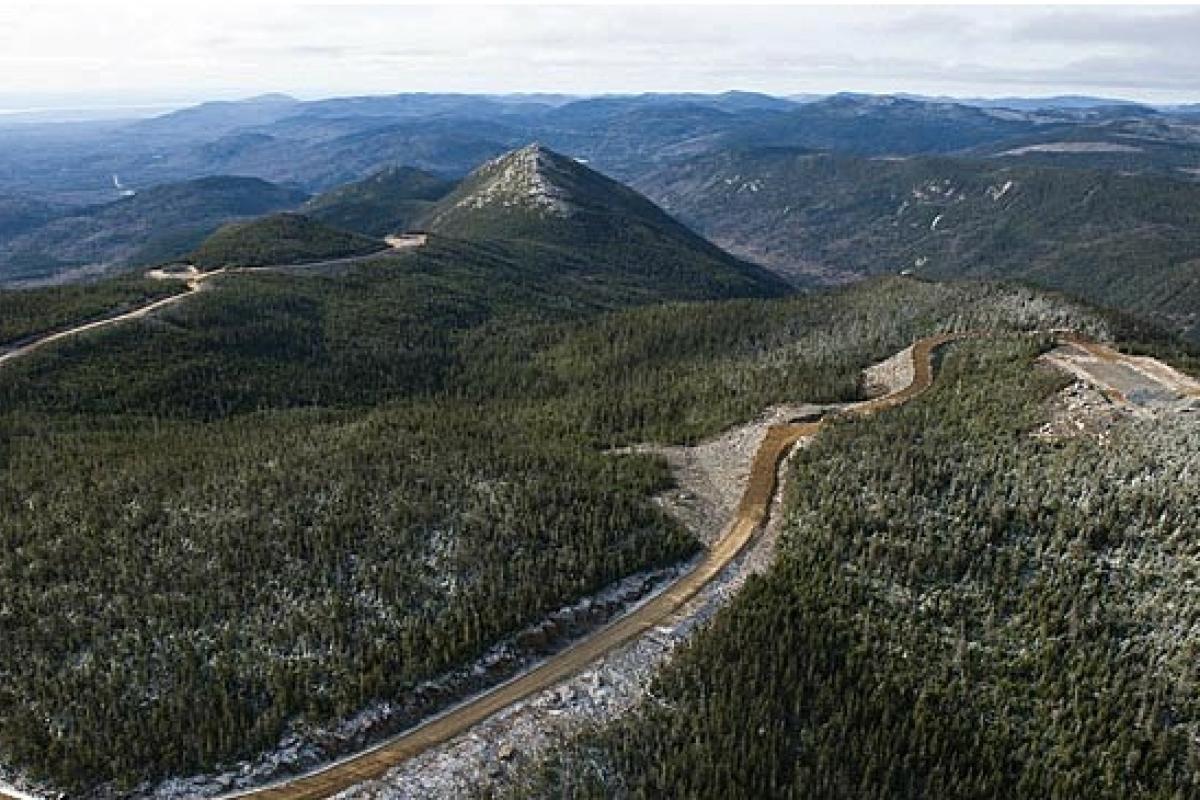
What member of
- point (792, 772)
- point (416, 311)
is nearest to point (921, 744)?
point (792, 772)

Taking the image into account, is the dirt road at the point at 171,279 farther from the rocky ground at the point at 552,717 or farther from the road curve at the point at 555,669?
the rocky ground at the point at 552,717

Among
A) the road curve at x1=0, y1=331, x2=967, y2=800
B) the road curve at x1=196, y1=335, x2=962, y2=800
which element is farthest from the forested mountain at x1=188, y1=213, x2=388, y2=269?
the road curve at x1=196, y1=335, x2=962, y2=800

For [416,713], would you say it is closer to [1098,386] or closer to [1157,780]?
[1157,780]

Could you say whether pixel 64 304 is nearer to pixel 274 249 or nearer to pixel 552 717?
pixel 274 249

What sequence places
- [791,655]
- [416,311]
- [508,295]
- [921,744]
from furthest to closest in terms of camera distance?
1. [508,295]
2. [416,311]
3. [791,655]
4. [921,744]

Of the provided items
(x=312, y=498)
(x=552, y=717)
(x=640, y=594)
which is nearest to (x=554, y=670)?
(x=552, y=717)

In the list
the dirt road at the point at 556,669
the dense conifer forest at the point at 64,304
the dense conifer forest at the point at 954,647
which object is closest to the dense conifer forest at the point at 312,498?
the dirt road at the point at 556,669

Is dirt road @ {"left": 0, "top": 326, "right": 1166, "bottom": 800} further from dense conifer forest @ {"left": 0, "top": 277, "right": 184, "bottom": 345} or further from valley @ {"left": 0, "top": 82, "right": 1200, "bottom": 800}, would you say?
dense conifer forest @ {"left": 0, "top": 277, "right": 184, "bottom": 345}
